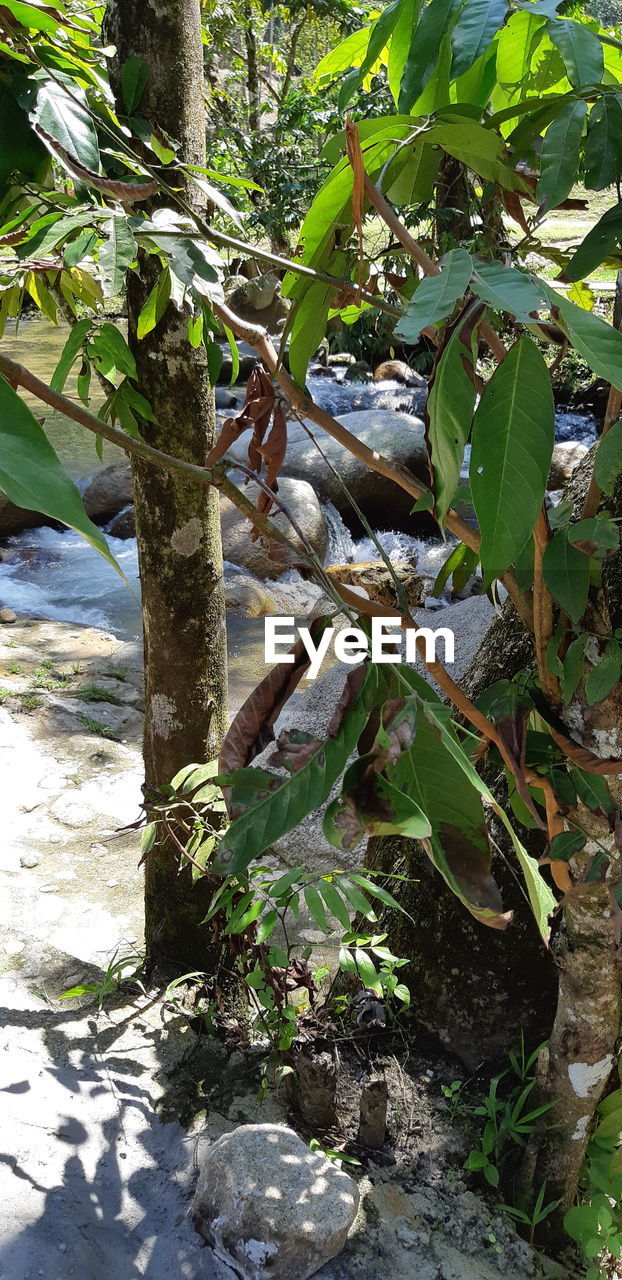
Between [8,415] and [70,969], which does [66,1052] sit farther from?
[8,415]

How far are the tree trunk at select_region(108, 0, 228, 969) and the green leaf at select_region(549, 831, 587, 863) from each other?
3.17 ft

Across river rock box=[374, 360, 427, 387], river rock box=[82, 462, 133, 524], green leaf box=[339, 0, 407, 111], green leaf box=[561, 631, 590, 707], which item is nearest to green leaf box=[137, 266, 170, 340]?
green leaf box=[339, 0, 407, 111]

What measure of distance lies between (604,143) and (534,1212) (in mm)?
1713

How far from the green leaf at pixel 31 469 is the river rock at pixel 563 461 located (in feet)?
25.4

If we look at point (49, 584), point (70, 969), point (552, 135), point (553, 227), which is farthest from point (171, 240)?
point (553, 227)

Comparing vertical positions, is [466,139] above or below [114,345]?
above

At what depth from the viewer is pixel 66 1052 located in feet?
6.36

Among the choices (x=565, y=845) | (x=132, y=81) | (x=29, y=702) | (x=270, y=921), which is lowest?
(x=29, y=702)

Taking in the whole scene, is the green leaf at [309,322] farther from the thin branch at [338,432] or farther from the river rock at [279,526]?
the river rock at [279,526]

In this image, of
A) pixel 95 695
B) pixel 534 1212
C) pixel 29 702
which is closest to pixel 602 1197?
pixel 534 1212

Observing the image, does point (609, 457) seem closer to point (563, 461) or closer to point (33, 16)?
point (33, 16)

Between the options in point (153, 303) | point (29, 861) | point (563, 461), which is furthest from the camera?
point (563, 461)

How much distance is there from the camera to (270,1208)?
155cm

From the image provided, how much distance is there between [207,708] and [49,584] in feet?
17.0
